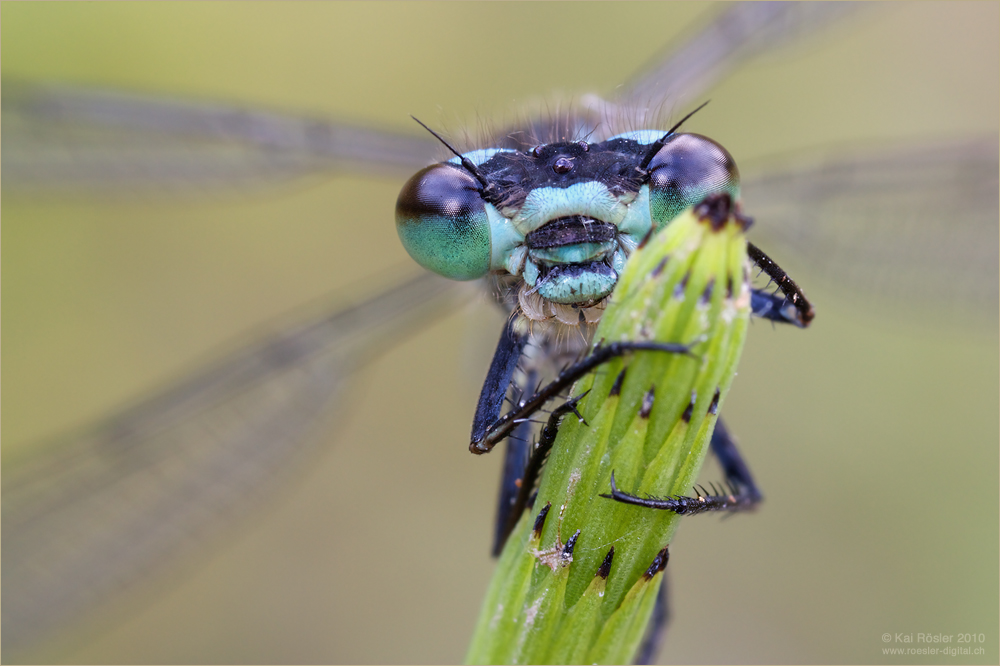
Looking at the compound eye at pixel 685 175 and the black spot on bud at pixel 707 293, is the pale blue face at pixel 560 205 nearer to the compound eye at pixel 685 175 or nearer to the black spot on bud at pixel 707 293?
the compound eye at pixel 685 175

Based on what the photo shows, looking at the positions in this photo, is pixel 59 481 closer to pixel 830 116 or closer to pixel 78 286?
pixel 78 286

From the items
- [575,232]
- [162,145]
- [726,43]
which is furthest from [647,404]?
[726,43]

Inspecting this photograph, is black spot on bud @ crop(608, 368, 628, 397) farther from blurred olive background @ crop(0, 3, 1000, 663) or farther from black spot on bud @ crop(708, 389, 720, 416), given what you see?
blurred olive background @ crop(0, 3, 1000, 663)

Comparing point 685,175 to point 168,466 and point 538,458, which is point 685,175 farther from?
point 168,466

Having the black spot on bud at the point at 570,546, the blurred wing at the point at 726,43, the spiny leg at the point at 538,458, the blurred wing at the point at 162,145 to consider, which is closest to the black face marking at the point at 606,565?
the black spot on bud at the point at 570,546

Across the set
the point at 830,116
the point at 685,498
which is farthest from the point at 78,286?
the point at 830,116

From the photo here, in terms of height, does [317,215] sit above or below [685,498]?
above
